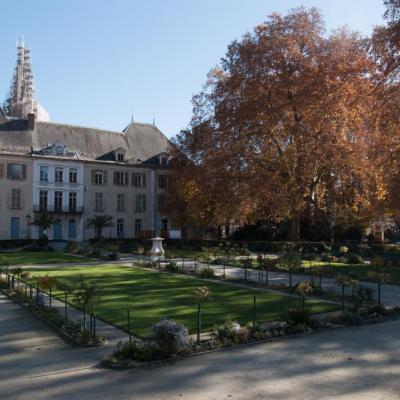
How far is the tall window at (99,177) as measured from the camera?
180 feet

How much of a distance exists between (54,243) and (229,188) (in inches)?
915

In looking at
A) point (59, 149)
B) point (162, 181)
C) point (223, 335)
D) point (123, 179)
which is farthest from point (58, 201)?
point (223, 335)

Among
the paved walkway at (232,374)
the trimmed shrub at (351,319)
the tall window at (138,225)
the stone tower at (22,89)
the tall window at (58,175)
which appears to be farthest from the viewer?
the stone tower at (22,89)

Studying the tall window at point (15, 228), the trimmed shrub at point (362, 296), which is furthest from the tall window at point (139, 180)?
the trimmed shrub at point (362, 296)

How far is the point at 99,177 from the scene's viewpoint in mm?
55250

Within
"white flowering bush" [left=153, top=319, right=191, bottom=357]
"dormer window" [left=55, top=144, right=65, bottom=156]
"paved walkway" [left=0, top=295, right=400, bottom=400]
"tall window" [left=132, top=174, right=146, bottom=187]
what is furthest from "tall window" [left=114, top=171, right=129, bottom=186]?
"white flowering bush" [left=153, top=319, right=191, bottom=357]

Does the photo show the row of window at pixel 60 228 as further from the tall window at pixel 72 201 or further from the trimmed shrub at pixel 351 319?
the trimmed shrub at pixel 351 319

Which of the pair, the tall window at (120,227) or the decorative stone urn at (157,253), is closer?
the decorative stone urn at (157,253)

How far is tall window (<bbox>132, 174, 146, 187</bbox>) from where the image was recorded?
57438 millimetres

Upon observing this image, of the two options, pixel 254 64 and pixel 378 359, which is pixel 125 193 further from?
pixel 378 359

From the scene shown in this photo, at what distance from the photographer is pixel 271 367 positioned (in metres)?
7.70

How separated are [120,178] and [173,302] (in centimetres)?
4393

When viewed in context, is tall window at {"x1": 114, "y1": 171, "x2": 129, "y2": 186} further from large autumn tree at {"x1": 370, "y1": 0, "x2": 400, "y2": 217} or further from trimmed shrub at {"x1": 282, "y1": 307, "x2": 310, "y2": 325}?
trimmed shrub at {"x1": 282, "y1": 307, "x2": 310, "y2": 325}

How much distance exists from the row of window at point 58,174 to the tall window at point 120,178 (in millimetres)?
4642
